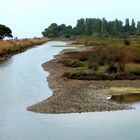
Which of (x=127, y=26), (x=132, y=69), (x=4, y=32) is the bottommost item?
(x=127, y=26)

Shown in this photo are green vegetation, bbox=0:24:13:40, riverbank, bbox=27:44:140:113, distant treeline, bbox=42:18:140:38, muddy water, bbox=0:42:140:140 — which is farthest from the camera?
distant treeline, bbox=42:18:140:38

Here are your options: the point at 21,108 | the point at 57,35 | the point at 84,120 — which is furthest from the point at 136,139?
the point at 57,35

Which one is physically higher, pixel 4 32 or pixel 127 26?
pixel 4 32

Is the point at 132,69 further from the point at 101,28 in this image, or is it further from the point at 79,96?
the point at 101,28

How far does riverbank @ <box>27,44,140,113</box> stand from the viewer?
19859 mm

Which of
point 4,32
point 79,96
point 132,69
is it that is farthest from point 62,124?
point 4,32

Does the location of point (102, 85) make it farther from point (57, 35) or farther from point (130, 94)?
point (57, 35)

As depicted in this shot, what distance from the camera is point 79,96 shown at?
22.8 meters

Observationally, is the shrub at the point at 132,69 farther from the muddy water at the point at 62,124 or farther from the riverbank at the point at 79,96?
the muddy water at the point at 62,124

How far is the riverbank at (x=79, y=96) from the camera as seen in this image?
65.2 feet

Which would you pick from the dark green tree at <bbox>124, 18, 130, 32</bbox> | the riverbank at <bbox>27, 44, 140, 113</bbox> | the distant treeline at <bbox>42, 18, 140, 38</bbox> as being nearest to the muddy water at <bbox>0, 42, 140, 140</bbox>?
the riverbank at <bbox>27, 44, 140, 113</bbox>

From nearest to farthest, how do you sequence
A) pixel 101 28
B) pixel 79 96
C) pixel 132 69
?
1. pixel 79 96
2. pixel 132 69
3. pixel 101 28

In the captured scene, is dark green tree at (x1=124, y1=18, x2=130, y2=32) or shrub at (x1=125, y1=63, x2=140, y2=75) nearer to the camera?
shrub at (x1=125, y1=63, x2=140, y2=75)

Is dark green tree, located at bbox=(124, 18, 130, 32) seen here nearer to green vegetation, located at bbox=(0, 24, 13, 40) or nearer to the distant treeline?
the distant treeline
